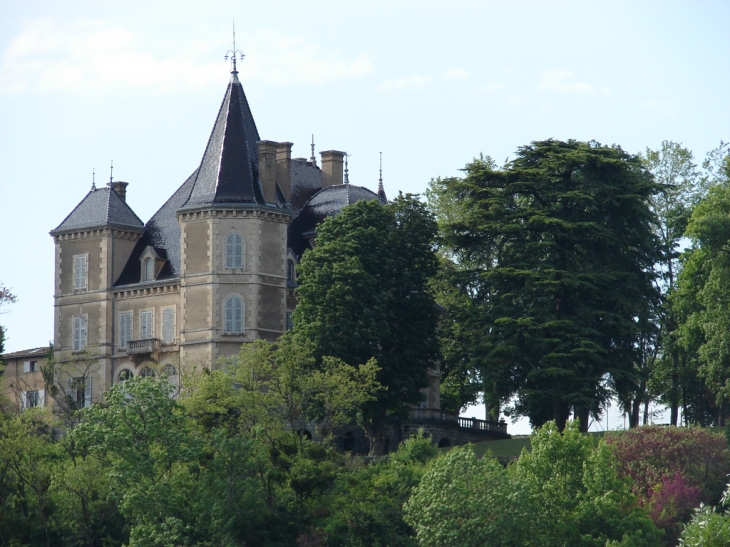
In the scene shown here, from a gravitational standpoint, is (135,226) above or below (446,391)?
above

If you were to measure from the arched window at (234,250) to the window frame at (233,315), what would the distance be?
133cm

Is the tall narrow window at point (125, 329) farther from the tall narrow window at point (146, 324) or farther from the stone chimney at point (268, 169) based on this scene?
the stone chimney at point (268, 169)

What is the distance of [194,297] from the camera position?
7619 centimetres

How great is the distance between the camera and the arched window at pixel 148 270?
262 ft

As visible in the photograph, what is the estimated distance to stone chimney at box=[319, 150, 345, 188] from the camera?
8500 cm

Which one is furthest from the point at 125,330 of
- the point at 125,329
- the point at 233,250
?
the point at 233,250

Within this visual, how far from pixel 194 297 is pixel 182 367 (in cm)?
442

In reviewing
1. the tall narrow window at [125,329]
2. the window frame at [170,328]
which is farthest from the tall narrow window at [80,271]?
the window frame at [170,328]

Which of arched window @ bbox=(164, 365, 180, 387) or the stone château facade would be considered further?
arched window @ bbox=(164, 365, 180, 387)

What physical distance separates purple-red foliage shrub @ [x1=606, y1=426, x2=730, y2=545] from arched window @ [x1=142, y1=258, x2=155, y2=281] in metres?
24.9

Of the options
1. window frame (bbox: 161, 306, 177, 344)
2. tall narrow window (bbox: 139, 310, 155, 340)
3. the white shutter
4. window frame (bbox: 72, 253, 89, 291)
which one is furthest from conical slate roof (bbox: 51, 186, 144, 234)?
the white shutter

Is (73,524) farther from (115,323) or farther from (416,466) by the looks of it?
(115,323)

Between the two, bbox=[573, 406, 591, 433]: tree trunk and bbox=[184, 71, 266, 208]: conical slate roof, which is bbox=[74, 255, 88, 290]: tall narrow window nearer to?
bbox=[184, 71, 266, 208]: conical slate roof

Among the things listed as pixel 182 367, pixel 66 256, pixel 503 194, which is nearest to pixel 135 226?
pixel 66 256
